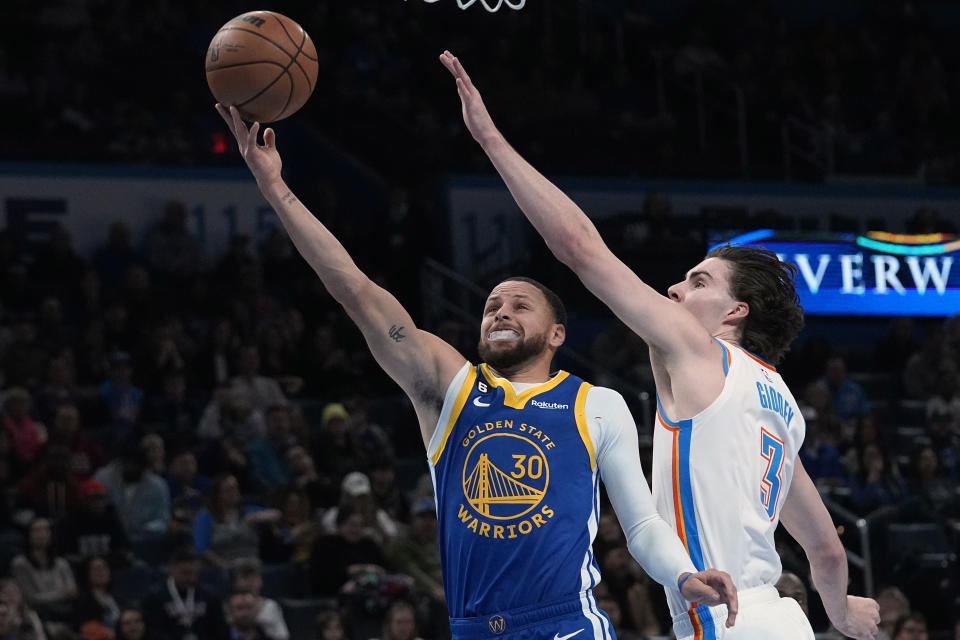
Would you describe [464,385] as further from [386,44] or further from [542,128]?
[386,44]

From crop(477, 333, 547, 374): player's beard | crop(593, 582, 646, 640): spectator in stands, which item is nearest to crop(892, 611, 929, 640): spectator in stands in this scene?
crop(593, 582, 646, 640): spectator in stands

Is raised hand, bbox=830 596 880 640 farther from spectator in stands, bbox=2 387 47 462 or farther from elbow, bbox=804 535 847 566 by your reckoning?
spectator in stands, bbox=2 387 47 462

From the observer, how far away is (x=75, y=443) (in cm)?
1295

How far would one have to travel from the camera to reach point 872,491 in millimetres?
14273

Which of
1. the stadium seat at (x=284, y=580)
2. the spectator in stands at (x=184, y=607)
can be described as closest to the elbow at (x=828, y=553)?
the spectator in stands at (x=184, y=607)

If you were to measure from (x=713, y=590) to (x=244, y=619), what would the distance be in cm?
743

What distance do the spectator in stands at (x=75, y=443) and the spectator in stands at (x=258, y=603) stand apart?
88.9 inches

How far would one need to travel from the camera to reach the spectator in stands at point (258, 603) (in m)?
11.3

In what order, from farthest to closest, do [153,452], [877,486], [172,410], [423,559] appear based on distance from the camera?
[877,486] < [172,410] < [153,452] < [423,559]

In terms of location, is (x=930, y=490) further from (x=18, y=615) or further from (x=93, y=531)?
(x=18, y=615)

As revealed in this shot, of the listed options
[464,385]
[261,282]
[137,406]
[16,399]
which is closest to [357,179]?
[261,282]

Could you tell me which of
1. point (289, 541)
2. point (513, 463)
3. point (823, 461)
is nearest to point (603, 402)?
point (513, 463)

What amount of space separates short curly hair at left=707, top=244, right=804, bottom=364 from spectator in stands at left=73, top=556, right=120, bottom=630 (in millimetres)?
7164

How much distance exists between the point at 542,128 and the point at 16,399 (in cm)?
933
